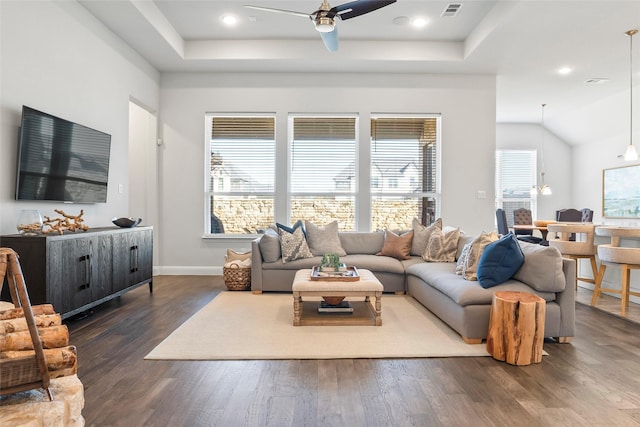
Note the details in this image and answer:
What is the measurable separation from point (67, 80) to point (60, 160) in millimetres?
849

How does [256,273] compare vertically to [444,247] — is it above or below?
below

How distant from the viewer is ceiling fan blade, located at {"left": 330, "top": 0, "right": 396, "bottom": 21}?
9.96 ft

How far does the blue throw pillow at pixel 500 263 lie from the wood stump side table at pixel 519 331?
379 millimetres

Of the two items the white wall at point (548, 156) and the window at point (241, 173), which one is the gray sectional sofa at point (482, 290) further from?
the white wall at point (548, 156)

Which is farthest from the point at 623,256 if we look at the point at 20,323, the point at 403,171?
the point at 20,323

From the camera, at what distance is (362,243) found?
5273 millimetres

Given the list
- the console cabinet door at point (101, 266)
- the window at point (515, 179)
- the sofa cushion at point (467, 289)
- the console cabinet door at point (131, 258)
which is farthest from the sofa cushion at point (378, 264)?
the window at point (515, 179)

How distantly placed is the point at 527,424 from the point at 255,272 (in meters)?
3.40

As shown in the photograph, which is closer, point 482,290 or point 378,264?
point 482,290

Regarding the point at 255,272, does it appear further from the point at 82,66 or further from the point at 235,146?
the point at 82,66

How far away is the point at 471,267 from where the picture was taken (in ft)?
11.2

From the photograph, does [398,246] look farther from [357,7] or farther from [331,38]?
[357,7]

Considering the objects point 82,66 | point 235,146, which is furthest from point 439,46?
point 82,66

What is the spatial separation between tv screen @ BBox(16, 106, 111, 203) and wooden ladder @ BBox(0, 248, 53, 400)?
2.68 m
